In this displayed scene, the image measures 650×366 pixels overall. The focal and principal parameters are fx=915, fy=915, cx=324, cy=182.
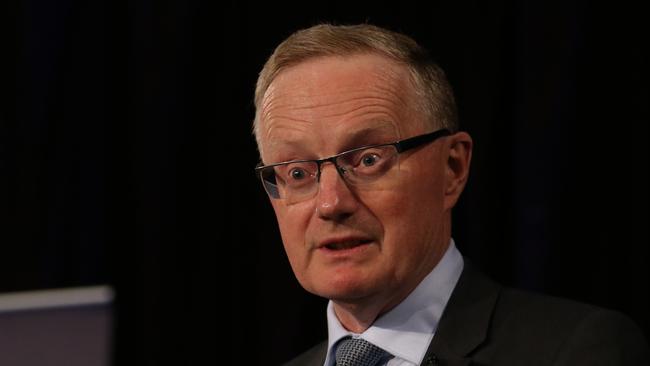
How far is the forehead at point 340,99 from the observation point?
1793 mm

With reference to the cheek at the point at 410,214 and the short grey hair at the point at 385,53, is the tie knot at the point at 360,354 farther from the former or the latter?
the short grey hair at the point at 385,53

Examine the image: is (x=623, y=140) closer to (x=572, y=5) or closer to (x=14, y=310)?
(x=572, y=5)

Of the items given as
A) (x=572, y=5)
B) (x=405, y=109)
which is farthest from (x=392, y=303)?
(x=572, y=5)

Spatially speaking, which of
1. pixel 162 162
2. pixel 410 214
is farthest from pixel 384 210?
pixel 162 162

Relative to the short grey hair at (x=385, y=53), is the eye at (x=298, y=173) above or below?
below

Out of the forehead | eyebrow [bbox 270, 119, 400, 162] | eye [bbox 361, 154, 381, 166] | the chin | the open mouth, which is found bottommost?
the chin

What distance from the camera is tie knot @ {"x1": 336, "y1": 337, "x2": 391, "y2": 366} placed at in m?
1.81

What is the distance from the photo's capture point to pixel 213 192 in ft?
8.83

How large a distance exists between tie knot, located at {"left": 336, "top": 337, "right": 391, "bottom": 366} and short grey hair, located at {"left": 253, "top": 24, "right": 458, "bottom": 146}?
47cm

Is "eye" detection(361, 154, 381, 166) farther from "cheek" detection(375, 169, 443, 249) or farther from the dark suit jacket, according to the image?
the dark suit jacket

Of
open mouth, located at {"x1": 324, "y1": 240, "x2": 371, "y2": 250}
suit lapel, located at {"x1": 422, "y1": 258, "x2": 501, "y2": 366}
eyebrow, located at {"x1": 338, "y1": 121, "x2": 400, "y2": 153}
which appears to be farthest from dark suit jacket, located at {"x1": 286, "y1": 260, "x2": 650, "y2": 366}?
eyebrow, located at {"x1": 338, "y1": 121, "x2": 400, "y2": 153}

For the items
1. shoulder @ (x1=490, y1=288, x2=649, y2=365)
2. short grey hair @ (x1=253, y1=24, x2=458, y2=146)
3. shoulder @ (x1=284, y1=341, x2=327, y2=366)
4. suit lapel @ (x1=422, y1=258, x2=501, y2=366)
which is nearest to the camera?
shoulder @ (x1=490, y1=288, x2=649, y2=365)

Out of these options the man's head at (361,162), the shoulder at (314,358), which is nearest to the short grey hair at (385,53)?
the man's head at (361,162)

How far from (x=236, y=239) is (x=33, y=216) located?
61cm
